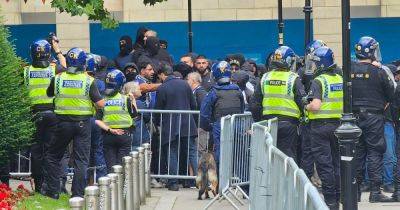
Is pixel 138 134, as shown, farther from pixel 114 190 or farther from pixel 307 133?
pixel 114 190

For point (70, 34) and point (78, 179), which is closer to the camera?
point (78, 179)

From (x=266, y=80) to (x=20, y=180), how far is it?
16.2 feet

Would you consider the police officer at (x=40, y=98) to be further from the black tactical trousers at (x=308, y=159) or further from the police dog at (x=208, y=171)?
the black tactical trousers at (x=308, y=159)

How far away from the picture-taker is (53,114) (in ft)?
54.2

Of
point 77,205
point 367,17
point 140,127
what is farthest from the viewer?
point 367,17

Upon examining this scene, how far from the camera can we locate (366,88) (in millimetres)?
16438

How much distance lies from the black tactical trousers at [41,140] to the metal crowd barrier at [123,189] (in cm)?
127

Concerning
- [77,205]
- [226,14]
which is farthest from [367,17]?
[77,205]

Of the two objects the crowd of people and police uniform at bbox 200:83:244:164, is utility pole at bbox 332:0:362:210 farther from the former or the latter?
police uniform at bbox 200:83:244:164

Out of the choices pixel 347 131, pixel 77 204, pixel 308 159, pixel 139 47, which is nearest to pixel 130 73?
pixel 139 47

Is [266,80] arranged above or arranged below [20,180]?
above

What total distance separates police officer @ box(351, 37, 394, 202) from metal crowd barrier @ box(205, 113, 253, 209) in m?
1.55

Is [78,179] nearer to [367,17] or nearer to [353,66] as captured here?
[353,66]

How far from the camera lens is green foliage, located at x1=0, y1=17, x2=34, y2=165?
50.6ft
